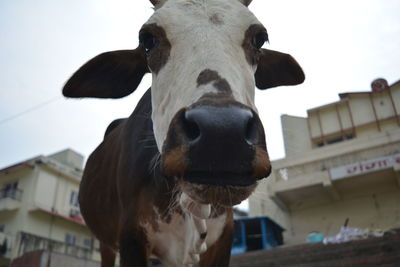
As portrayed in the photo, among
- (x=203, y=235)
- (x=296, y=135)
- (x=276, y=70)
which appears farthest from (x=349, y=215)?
(x=203, y=235)

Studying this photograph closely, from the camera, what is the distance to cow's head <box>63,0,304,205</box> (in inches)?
60.3

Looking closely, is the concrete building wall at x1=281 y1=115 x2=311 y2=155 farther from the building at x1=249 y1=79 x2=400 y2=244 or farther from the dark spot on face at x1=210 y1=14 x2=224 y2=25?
the dark spot on face at x1=210 y1=14 x2=224 y2=25

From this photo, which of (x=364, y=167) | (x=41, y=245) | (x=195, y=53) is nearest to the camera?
(x=195, y=53)

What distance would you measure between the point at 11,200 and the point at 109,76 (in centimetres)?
2393

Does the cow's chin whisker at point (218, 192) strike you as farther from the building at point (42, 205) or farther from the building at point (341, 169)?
the building at point (42, 205)

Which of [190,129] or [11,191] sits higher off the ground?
[11,191]

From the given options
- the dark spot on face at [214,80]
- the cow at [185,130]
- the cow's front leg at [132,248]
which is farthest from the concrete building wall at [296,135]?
the dark spot on face at [214,80]

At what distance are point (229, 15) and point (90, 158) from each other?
10.1 ft

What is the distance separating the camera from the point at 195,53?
2053 millimetres

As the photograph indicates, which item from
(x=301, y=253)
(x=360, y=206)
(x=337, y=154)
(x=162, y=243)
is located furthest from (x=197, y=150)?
(x=360, y=206)

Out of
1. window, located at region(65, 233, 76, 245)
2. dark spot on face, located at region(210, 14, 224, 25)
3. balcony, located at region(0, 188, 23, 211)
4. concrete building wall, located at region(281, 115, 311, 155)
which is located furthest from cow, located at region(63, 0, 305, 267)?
window, located at region(65, 233, 76, 245)

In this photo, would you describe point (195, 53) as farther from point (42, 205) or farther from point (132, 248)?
point (42, 205)

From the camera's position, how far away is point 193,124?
1611 mm

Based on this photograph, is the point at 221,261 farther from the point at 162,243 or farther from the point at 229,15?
the point at 229,15
